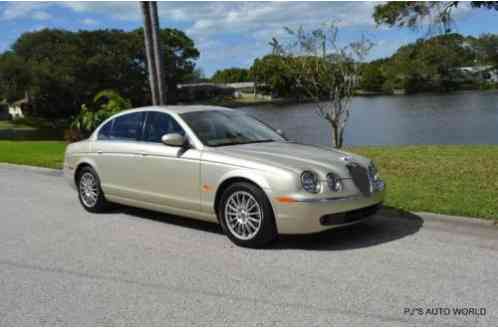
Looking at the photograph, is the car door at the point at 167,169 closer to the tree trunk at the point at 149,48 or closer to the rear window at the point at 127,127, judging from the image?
the rear window at the point at 127,127

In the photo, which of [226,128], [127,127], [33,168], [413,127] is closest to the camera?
[226,128]

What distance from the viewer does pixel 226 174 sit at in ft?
20.5

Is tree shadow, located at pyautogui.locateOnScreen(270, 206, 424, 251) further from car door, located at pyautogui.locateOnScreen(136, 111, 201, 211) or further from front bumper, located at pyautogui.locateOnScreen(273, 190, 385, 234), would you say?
car door, located at pyautogui.locateOnScreen(136, 111, 201, 211)

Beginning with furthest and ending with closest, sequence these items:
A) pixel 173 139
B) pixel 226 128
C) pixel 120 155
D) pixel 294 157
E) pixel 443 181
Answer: pixel 443 181 → pixel 120 155 → pixel 226 128 → pixel 173 139 → pixel 294 157

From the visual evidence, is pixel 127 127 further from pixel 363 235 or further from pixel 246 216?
pixel 363 235

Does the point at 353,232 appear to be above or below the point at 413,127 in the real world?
above

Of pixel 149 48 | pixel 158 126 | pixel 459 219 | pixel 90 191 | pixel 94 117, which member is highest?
pixel 149 48

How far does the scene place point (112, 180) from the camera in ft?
25.5

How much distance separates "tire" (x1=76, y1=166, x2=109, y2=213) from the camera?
26.6 ft

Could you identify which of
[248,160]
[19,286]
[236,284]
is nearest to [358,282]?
[236,284]

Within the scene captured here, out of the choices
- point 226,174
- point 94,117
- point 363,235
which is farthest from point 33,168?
point 363,235

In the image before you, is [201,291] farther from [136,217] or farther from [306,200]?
[136,217]

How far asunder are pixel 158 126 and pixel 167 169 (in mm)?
714

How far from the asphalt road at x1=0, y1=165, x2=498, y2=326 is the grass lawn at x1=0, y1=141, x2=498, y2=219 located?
1.56ft
